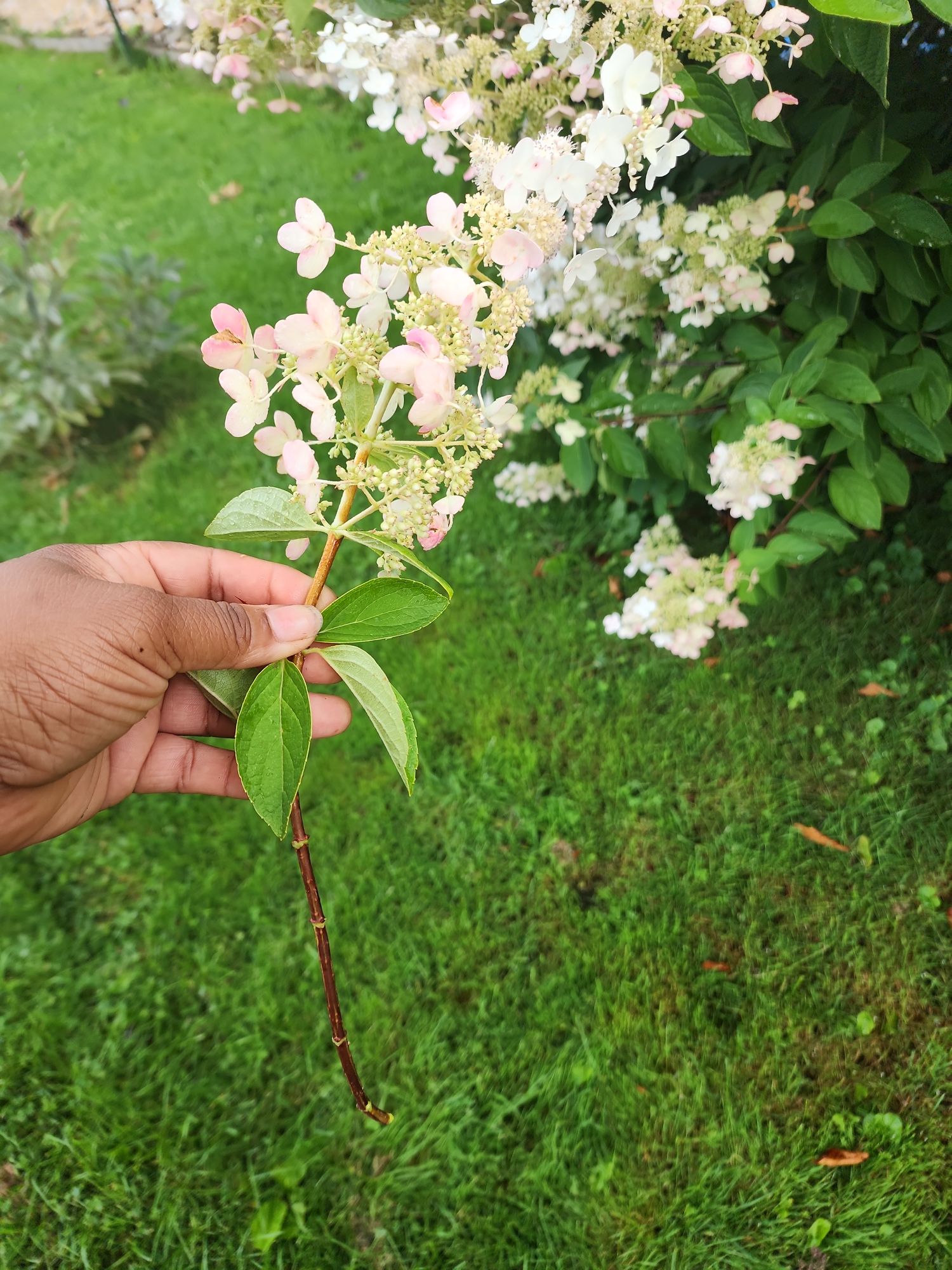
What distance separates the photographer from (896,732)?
2.35 m

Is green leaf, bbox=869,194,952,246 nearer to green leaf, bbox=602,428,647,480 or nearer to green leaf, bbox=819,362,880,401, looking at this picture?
green leaf, bbox=819,362,880,401

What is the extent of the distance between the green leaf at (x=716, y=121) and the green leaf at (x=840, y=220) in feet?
1.52

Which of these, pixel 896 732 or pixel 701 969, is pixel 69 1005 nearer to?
pixel 701 969

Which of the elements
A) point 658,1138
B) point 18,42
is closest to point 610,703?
point 658,1138

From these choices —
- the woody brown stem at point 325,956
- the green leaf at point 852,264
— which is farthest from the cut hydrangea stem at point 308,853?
the green leaf at point 852,264

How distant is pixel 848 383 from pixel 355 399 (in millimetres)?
1302

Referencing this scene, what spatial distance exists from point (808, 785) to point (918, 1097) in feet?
2.54

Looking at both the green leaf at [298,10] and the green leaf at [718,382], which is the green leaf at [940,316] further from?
the green leaf at [298,10]

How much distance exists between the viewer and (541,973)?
84.3 inches

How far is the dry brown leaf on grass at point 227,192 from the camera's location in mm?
5172

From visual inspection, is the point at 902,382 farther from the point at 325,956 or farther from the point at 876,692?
the point at 325,956

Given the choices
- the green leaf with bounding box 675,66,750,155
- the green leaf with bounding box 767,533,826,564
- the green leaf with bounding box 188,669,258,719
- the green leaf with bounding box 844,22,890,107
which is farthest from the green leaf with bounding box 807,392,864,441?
the green leaf with bounding box 188,669,258,719

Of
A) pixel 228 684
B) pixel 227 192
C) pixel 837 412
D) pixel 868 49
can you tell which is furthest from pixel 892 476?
pixel 227 192

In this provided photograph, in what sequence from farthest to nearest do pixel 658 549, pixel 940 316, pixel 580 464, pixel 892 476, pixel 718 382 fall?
pixel 580 464 → pixel 658 549 → pixel 718 382 → pixel 892 476 → pixel 940 316
